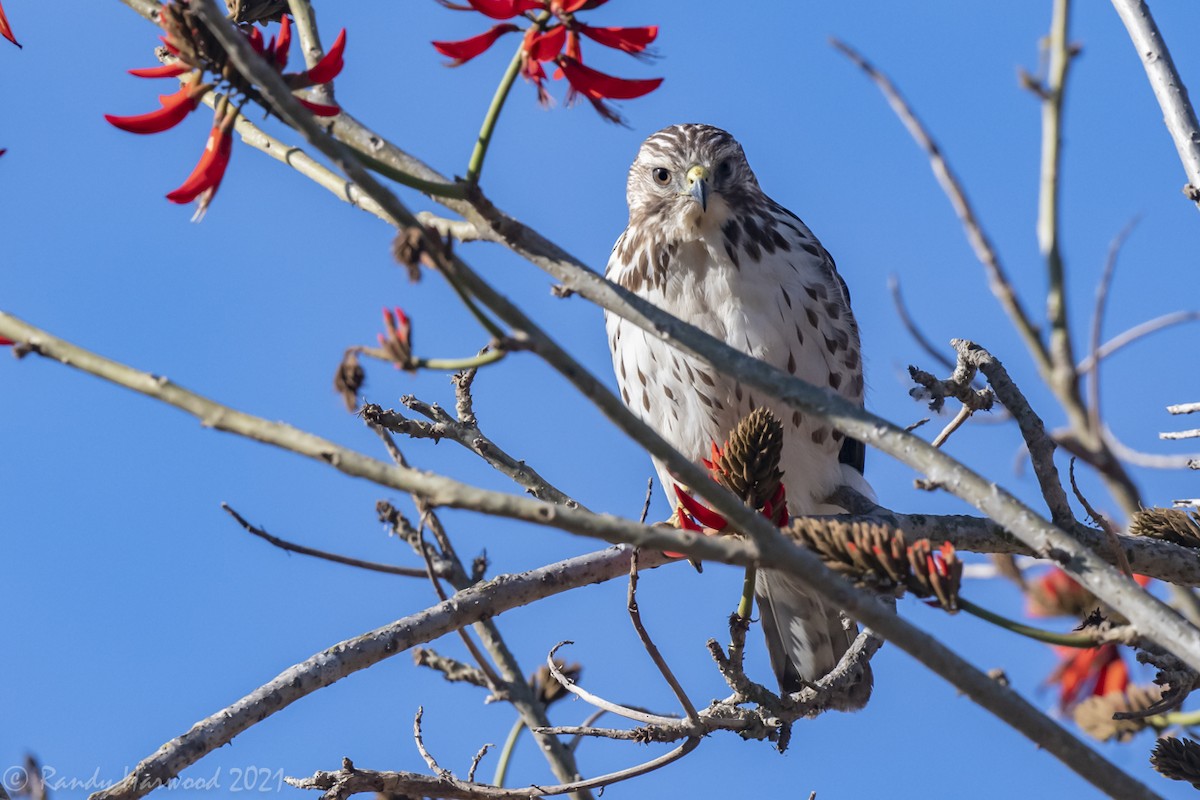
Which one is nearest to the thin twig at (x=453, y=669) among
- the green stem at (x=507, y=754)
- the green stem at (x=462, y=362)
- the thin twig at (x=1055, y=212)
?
the green stem at (x=507, y=754)

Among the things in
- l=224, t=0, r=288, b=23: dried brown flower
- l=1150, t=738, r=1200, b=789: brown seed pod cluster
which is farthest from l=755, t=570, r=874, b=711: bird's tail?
l=224, t=0, r=288, b=23: dried brown flower

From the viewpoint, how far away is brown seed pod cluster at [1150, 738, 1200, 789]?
2523 mm

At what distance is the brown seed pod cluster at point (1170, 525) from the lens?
298 centimetres

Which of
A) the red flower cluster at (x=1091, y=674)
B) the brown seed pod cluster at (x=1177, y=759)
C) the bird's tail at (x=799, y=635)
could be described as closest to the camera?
the brown seed pod cluster at (x=1177, y=759)

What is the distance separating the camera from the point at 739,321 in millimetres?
4828

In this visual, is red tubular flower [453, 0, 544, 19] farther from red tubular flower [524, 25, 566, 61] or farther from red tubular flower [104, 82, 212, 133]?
red tubular flower [104, 82, 212, 133]

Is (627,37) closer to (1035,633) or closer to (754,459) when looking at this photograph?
(754,459)

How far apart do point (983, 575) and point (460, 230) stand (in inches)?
69.1

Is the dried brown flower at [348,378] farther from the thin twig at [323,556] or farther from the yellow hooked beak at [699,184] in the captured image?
the yellow hooked beak at [699,184]

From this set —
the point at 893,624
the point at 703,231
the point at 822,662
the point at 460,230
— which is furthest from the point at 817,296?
the point at 893,624

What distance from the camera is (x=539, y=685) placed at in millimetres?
4543

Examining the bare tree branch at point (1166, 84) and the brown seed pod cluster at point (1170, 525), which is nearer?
the brown seed pod cluster at point (1170, 525)

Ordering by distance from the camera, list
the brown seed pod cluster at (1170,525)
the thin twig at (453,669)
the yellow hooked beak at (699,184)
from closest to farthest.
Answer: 1. the brown seed pod cluster at (1170,525)
2. the thin twig at (453,669)
3. the yellow hooked beak at (699,184)

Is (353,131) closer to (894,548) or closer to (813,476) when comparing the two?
(894,548)
